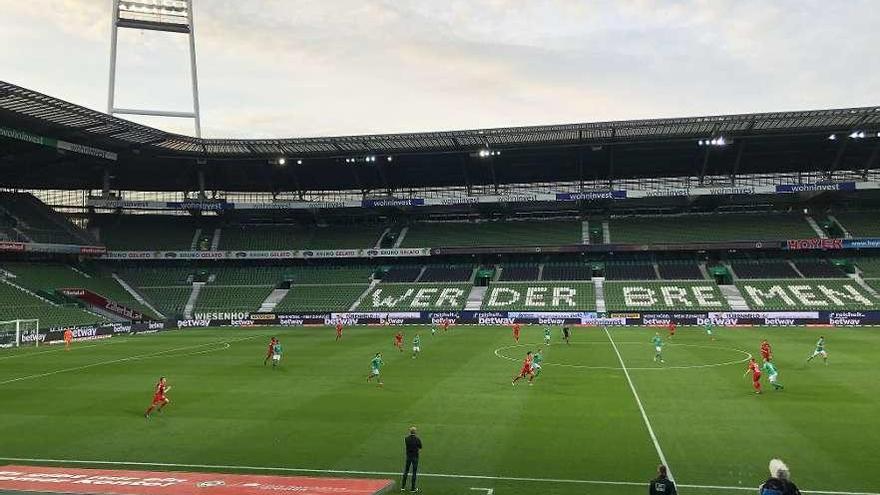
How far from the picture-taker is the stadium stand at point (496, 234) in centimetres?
7125

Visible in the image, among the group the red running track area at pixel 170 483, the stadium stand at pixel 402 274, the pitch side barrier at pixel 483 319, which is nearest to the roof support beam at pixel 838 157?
the pitch side barrier at pixel 483 319

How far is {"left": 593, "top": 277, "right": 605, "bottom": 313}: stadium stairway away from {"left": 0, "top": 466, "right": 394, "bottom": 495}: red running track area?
47.2 m

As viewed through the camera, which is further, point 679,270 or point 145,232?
point 145,232

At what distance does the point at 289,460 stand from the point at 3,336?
137ft

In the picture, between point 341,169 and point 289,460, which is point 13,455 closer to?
point 289,460

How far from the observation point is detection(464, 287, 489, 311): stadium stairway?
6213cm

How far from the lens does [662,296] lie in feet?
196

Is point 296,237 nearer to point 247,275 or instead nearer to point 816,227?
point 247,275

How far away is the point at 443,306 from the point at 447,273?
981 centimetres

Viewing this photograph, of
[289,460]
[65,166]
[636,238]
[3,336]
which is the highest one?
[65,166]

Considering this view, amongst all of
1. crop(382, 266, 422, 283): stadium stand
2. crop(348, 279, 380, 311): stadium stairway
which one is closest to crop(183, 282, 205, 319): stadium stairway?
crop(348, 279, 380, 311): stadium stairway

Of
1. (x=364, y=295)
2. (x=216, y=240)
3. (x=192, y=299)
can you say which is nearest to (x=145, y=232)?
(x=216, y=240)

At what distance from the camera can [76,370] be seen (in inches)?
1312

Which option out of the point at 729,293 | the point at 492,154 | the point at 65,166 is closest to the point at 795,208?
the point at 729,293
